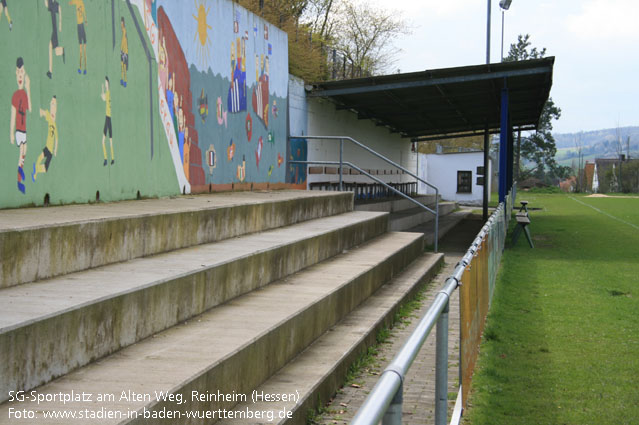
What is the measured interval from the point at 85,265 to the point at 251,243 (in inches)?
89.5

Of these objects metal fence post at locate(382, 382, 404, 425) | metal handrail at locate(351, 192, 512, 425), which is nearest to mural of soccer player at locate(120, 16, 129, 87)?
metal handrail at locate(351, 192, 512, 425)

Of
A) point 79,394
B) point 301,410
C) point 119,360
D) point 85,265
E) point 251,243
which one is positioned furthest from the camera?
point 251,243

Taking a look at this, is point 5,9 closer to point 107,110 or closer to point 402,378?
point 107,110

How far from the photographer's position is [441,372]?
11.2 feet

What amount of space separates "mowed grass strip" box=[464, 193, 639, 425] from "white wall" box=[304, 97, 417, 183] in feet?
17.9

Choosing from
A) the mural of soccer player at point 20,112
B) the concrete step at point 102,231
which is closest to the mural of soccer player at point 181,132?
the concrete step at point 102,231

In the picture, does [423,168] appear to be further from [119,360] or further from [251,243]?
[119,360]

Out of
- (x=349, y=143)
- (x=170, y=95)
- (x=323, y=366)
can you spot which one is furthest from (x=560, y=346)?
(x=349, y=143)

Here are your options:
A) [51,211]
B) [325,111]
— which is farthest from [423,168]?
[51,211]

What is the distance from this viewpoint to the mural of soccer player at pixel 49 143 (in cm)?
612

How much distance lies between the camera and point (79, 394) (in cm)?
329

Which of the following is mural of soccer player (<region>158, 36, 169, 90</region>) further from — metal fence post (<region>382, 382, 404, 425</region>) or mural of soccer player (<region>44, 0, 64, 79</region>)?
metal fence post (<region>382, 382, 404, 425</region>)

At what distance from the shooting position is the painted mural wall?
591cm

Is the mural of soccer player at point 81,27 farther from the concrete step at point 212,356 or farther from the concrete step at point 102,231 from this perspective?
the concrete step at point 212,356
